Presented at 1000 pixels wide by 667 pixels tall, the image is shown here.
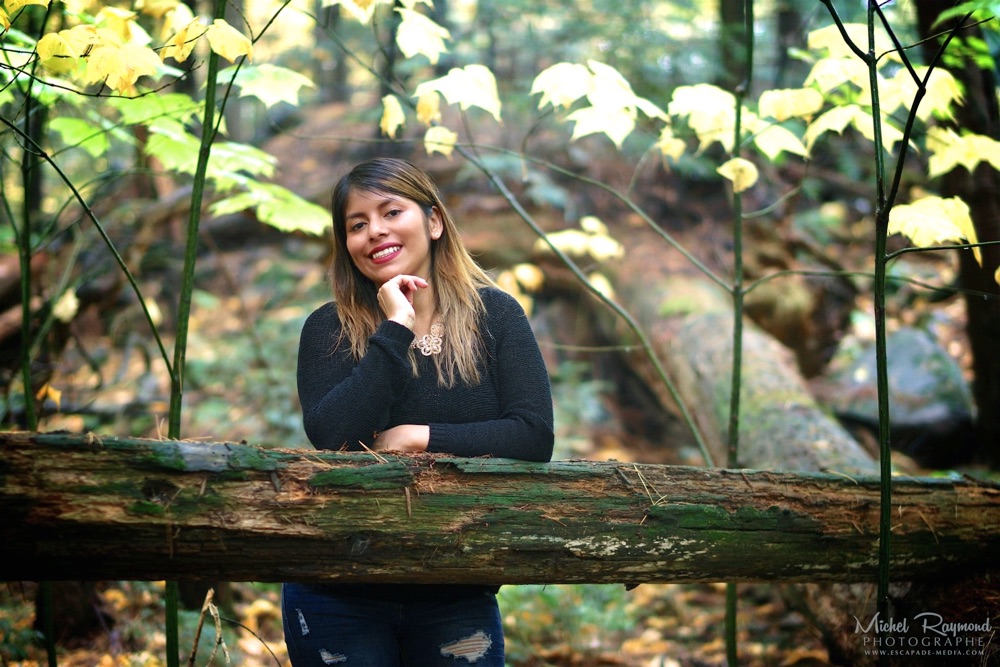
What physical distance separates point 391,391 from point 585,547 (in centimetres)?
78

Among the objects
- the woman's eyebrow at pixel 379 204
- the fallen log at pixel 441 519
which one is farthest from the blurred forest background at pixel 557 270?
the fallen log at pixel 441 519

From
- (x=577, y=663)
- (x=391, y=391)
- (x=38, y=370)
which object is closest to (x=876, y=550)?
(x=391, y=391)

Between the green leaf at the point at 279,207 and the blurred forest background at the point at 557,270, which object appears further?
the blurred forest background at the point at 557,270

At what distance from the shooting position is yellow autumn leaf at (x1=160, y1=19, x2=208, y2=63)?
219cm

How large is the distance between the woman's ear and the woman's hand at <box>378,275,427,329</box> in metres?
0.25

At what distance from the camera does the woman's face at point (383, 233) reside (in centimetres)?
250

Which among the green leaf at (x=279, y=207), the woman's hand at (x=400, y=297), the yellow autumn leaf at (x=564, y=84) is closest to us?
the woman's hand at (x=400, y=297)

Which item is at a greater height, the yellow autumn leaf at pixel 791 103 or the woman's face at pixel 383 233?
the yellow autumn leaf at pixel 791 103

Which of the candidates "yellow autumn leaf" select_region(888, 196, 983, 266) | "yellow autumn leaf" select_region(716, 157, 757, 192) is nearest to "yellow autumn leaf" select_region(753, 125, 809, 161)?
"yellow autumn leaf" select_region(716, 157, 757, 192)

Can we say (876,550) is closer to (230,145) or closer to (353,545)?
(353,545)

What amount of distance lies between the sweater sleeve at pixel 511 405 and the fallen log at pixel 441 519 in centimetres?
8

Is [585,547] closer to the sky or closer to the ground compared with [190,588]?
closer to the sky

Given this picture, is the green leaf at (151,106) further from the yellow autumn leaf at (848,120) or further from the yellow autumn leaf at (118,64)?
the yellow autumn leaf at (848,120)

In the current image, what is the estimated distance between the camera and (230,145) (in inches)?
134
